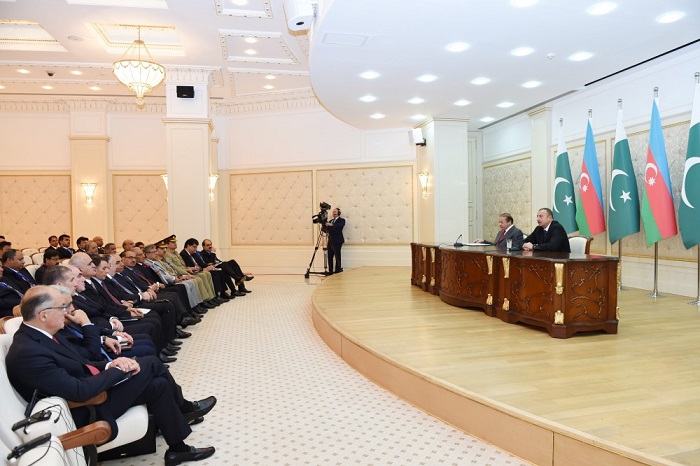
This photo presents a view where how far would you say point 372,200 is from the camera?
11.9 meters

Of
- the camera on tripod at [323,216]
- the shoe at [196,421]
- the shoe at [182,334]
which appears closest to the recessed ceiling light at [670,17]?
the shoe at [196,421]

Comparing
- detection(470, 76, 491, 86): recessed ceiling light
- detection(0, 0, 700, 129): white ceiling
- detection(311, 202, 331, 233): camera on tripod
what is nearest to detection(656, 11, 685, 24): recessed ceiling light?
detection(0, 0, 700, 129): white ceiling

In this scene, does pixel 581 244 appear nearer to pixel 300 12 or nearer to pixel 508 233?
pixel 508 233

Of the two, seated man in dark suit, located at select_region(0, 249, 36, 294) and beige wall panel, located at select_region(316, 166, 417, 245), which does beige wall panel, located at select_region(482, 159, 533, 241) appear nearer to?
beige wall panel, located at select_region(316, 166, 417, 245)

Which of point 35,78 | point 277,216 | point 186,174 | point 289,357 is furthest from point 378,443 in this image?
point 35,78

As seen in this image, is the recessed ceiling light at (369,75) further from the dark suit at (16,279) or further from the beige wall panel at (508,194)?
the dark suit at (16,279)

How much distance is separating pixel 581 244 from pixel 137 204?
407 inches

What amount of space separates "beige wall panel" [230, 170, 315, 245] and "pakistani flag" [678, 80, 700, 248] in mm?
7949

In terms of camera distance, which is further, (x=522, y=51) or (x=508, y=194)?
(x=508, y=194)

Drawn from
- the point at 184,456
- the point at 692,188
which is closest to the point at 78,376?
the point at 184,456

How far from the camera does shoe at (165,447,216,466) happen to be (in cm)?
271

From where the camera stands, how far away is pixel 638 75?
7.47 meters

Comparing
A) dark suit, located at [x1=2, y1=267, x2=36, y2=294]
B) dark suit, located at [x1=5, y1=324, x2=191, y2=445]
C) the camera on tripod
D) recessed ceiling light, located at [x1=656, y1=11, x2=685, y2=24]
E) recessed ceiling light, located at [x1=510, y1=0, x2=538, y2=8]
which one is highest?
recessed ceiling light, located at [x1=656, y1=11, x2=685, y2=24]

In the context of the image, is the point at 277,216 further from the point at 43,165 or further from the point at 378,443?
the point at 378,443
